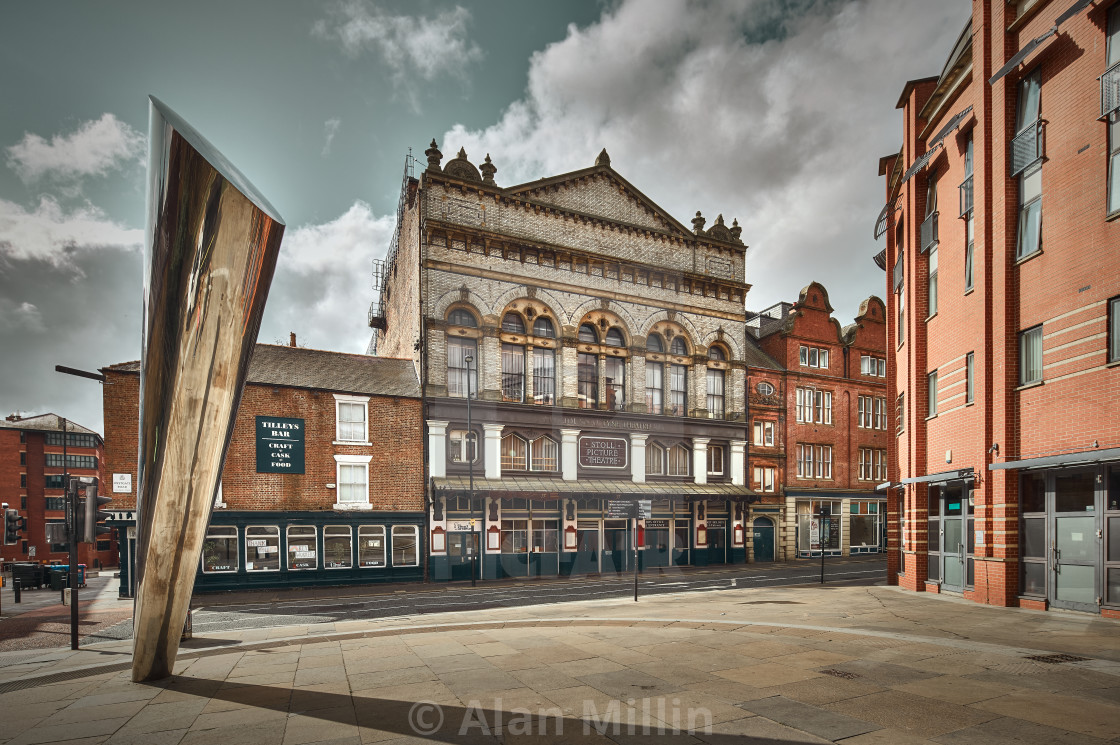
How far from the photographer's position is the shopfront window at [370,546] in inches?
1019

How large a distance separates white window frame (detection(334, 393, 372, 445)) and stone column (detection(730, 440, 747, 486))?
1948 cm

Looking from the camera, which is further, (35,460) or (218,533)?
(35,460)

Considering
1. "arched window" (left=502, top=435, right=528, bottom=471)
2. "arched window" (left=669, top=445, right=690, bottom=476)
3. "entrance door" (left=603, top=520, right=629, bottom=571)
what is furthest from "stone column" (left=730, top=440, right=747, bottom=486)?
"arched window" (left=502, top=435, right=528, bottom=471)

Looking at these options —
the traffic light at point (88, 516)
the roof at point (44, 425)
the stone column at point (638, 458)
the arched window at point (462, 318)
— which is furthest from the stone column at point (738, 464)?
the roof at point (44, 425)

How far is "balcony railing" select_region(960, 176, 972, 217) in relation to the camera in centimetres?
1639

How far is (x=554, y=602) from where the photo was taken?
18766 millimetres

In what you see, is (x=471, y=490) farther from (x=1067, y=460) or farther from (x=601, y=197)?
(x=1067, y=460)

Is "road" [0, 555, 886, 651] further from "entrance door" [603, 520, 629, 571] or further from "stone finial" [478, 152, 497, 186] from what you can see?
"stone finial" [478, 152, 497, 186]

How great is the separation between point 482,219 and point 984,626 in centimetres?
2440

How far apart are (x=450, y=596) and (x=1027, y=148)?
19.8 metres

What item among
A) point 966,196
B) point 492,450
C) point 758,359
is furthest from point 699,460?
point 966,196

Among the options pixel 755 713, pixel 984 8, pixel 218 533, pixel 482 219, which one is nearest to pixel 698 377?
pixel 482 219

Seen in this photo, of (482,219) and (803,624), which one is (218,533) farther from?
(803,624)

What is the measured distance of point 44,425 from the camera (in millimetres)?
60312
